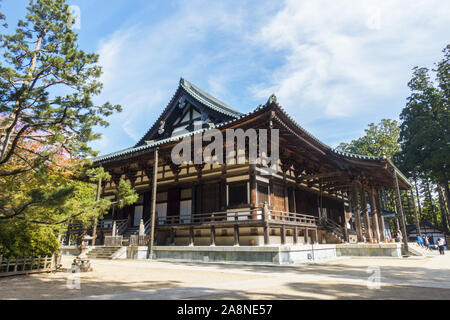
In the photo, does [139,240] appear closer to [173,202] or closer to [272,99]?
[173,202]

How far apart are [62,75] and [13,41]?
1931 millimetres

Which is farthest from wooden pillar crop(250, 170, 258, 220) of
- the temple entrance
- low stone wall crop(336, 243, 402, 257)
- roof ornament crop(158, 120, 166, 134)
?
roof ornament crop(158, 120, 166, 134)

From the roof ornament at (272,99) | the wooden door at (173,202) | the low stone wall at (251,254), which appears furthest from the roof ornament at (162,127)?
the roof ornament at (272,99)

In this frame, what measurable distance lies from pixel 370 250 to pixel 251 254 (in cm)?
738

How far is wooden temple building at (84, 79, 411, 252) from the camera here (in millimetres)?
14938

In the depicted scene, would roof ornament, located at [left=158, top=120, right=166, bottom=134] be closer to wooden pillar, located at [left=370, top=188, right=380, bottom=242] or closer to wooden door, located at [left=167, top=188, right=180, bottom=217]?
wooden door, located at [left=167, top=188, right=180, bottom=217]

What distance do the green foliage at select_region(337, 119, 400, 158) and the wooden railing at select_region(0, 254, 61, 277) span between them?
141 feet

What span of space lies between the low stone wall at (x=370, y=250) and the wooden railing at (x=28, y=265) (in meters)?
14.6

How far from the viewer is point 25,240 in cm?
952

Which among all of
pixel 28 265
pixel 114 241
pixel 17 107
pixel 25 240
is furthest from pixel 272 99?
pixel 114 241

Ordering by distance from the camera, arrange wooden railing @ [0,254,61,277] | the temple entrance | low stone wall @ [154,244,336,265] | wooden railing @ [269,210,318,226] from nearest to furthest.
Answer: wooden railing @ [0,254,61,277] → low stone wall @ [154,244,336,265] → wooden railing @ [269,210,318,226] → the temple entrance

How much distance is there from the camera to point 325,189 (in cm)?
2308
